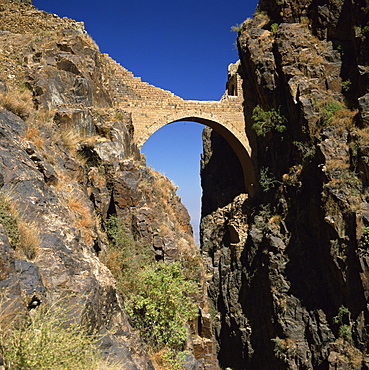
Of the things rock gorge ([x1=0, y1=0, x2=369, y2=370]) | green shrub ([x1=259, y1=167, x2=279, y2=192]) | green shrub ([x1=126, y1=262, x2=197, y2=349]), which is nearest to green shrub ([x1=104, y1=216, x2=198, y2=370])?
green shrub ([x1=126, y1=262, x2=197, y2=349])

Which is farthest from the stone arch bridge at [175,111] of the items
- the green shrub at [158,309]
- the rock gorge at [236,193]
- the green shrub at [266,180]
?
the green shrub at [158,309]

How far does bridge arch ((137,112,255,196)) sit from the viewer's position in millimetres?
17922

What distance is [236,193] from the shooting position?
23234 millimetres

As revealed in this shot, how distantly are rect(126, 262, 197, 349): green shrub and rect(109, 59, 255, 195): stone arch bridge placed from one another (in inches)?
433

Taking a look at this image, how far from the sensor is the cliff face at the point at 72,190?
4.11 m

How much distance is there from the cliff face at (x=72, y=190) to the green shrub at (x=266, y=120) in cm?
584

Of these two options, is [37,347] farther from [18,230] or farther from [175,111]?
[175,111]

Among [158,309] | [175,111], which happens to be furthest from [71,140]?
[175,111]

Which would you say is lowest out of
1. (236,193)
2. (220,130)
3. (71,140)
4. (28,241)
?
(28,241)

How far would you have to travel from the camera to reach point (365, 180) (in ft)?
40.4

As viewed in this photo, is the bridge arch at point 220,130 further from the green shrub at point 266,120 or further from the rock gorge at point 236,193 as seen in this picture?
the green shrub at point 266,120

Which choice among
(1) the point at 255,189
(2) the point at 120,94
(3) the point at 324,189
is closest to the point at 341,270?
(3) the point at 324,189

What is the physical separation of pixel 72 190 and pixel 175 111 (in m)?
12.5

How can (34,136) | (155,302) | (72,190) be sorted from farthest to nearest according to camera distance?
1. (155,302)
2. (72,190)
3. (34,136)
